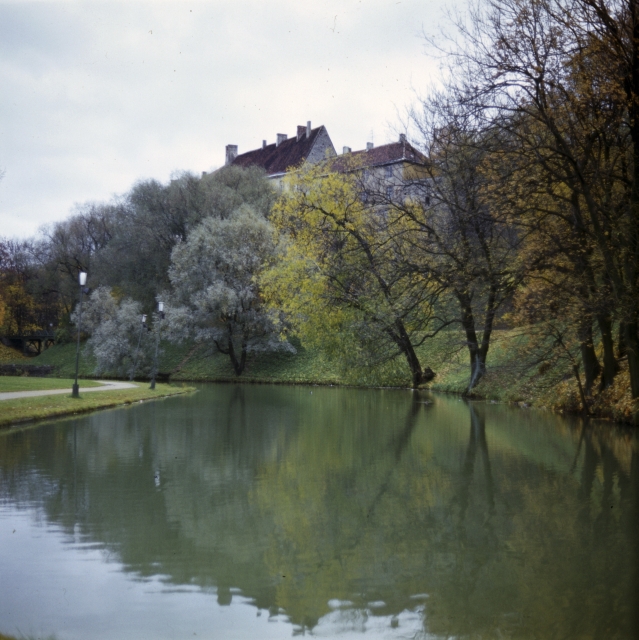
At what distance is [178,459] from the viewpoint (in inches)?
508

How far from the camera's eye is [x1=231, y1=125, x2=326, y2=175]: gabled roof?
7488 centimetres

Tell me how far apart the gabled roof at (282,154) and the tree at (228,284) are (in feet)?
79.9

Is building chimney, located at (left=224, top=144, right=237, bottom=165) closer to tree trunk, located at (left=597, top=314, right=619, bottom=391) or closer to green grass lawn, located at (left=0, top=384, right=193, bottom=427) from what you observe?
green grass lawn, located at (left=0, top=384, right=193, bottom=427)

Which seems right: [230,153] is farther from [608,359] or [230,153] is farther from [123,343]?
[608,359]

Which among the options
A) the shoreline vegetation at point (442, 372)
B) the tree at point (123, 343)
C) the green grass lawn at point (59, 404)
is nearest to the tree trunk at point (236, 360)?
the shoreline vegetation at point (442, 372)

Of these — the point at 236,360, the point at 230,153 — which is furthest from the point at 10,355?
the point at 236,360

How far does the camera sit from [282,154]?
78875 mm

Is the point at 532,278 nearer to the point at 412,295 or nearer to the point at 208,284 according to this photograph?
the point at 412,295

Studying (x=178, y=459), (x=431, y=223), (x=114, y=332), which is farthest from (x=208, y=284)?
(x=178, y=459)

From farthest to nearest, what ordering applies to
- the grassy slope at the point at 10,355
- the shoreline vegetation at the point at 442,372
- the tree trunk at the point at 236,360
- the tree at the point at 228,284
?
the grassy slope at the point at 10,355 → the tree trunk at the point at 236,360 → the tree at the point at 228,284 → the shoreline vegetation at the point at 442,372

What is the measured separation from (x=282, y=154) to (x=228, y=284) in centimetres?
3285

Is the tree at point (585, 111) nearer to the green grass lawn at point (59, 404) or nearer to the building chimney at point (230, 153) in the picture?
the green grass lawn at point (59, 404)

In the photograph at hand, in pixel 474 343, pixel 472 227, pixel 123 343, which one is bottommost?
pixel 123 343

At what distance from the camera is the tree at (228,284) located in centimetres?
4866
